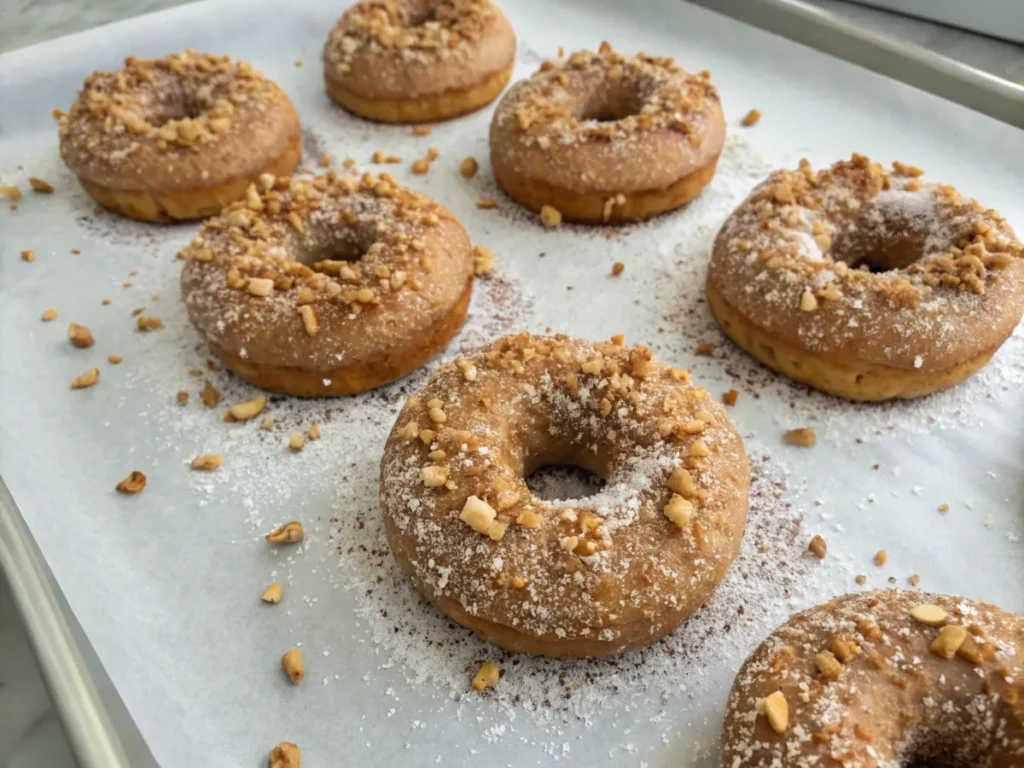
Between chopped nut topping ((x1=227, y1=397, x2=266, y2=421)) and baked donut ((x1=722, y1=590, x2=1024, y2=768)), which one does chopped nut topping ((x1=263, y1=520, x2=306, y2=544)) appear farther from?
baked donut ((x1=722, y1=590, x2=1024, y2=768))

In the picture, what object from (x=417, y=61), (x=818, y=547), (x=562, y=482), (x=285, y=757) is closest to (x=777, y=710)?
(x=818, y=547)

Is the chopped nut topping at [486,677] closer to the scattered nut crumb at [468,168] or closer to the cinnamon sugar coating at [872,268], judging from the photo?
the cinnamon sugar coating at [872,268]

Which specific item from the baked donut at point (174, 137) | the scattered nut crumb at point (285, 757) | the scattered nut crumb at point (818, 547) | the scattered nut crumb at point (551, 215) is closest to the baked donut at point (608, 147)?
the scattered nut crumb at point (551, 215)

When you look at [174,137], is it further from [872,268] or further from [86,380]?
[872,268]

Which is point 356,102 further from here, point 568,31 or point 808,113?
point 808,113

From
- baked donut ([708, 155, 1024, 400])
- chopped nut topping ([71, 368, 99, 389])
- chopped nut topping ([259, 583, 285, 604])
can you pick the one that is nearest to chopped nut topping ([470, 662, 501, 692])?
chopped nut topping ([259, 583, 285, 604])
